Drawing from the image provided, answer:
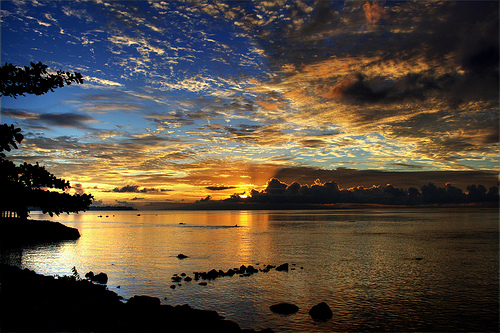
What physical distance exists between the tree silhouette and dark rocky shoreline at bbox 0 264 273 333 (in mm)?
7646

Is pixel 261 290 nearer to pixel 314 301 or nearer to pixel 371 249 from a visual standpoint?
pixel 314 301

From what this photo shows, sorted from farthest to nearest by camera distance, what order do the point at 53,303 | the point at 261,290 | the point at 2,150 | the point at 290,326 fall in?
the point at 261,290 → the point at 290,326 → the point at 53,303 → the point at 2,150

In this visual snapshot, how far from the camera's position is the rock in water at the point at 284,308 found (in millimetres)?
28891

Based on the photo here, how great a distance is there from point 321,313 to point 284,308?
A: 3.65m

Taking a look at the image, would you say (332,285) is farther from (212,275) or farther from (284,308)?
(212,275)

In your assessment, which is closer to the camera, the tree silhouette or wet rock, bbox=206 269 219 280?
the tree silhouette

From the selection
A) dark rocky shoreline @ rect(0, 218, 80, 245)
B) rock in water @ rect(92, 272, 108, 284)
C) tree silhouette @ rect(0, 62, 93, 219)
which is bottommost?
dark rocky shoreline @ rect(0, 218, 80, 245)

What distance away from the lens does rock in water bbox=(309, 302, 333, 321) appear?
27125mm

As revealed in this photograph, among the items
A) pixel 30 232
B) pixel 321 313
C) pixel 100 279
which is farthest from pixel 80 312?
pixel 30 232

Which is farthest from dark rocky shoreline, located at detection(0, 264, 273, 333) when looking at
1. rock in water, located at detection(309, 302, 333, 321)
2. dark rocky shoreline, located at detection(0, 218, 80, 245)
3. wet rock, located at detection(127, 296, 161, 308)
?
dark rocky shoreline, located at detection(0, 218, 80, 245)

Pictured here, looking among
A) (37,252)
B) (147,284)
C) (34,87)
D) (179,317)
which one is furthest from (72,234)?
(34,87)

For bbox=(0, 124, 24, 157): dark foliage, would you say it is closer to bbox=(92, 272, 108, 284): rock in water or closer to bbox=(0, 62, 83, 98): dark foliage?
bbox=(0, 62, 83, 98): dark foliage

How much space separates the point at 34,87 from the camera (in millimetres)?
14203

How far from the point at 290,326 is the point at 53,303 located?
18045 mm
